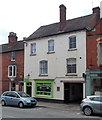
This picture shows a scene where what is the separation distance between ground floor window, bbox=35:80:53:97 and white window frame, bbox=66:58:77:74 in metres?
2.84

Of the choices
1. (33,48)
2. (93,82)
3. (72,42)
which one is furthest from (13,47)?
(93,82)

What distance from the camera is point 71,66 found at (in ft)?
77.5

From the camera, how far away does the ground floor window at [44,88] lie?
25.3m

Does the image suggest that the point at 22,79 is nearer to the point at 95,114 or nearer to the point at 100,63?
the point at 100,63

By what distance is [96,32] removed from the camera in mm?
21984

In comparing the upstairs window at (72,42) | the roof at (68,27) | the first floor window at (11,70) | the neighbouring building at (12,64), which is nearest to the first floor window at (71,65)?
the upstairs window at (72,42)

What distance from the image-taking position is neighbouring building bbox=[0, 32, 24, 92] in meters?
29.6

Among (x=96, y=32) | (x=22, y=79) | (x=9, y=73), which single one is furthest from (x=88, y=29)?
(x=9, y=73)

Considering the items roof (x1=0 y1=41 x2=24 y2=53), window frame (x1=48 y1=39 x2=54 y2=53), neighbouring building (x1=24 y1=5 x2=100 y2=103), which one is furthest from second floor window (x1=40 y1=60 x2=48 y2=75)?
roof (x1=0 y1=41 x2=24 y2=53)

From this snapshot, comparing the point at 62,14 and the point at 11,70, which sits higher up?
the point at 62,14

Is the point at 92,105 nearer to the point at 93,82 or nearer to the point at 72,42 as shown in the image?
the point at 93,82

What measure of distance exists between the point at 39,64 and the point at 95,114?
11.9 meters

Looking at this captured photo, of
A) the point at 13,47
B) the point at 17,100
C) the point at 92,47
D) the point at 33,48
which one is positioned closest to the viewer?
the point at 17,100

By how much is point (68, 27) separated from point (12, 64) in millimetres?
10387
